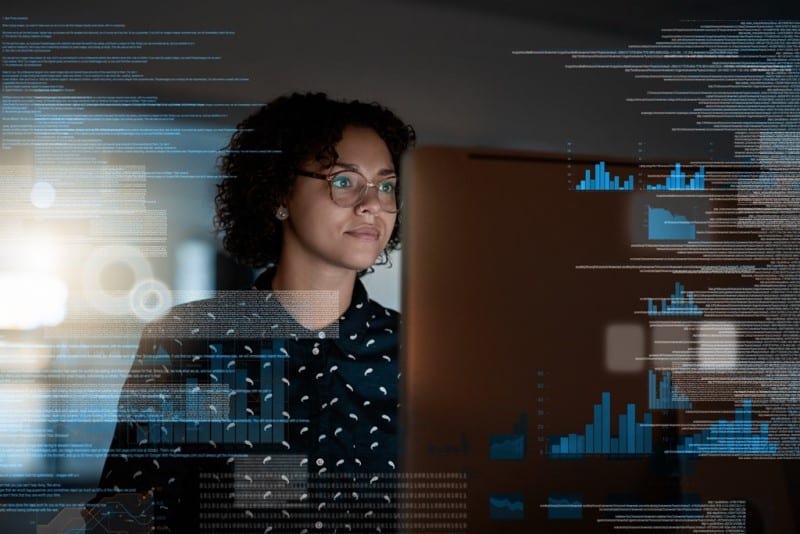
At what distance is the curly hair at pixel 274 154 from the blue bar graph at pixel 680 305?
1.63 ft

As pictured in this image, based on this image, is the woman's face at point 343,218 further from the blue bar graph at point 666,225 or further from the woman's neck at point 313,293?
the blue bar graph at point 666,225

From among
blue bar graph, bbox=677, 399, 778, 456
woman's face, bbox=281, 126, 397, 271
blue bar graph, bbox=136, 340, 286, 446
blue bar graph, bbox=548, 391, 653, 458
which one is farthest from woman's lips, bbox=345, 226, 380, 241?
blue bar graph, bbox=677, 399, 778, 456

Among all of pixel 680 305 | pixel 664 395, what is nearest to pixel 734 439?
pixel 664 395

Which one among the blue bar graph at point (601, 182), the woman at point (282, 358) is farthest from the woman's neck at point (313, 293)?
the blue bar graph at point (601, 182)

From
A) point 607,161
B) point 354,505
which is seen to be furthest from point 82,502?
point 607,161

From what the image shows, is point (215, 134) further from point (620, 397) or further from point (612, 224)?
point (620, 397)

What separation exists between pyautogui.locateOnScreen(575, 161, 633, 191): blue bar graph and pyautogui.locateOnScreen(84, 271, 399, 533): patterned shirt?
42cm

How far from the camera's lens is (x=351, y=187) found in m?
1.25

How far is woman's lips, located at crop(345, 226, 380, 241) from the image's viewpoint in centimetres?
125

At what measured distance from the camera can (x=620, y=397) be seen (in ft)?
4.17

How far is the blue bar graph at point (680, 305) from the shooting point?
1275 millimetres

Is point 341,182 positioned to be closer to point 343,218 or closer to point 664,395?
point 343,218

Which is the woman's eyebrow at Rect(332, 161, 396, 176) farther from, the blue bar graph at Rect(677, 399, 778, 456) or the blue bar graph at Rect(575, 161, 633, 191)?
the blue bar graph at Rect(677, 399, 778, 456)

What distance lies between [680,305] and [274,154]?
78 centimetres
